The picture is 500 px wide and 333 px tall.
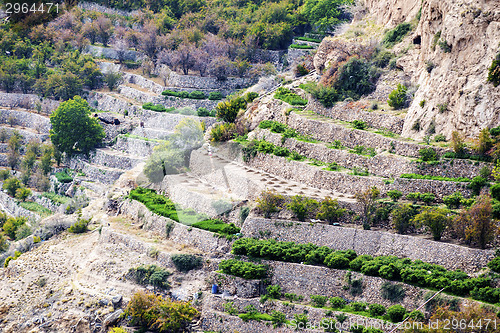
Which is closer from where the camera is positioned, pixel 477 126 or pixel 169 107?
pixel 477 126

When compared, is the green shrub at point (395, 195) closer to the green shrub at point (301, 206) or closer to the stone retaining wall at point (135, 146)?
the green shrub at point (301, 206)

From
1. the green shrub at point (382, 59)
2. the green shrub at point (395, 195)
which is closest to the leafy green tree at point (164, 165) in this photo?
the green shrub at point (382, 59)

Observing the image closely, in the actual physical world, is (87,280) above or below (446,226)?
below

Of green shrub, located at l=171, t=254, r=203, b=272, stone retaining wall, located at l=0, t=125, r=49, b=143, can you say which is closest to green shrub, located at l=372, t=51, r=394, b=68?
green shrub, located at l=171, t=254, r=203, b=272

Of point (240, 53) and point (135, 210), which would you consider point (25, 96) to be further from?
point (135, 210)

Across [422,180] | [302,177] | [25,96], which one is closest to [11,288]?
[302,177]

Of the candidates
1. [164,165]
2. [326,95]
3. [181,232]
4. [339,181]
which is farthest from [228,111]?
[339,181]

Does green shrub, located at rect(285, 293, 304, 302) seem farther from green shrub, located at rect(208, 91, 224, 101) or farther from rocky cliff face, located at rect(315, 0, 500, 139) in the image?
green shrub, located at rect(208, 91, 224, 101)
